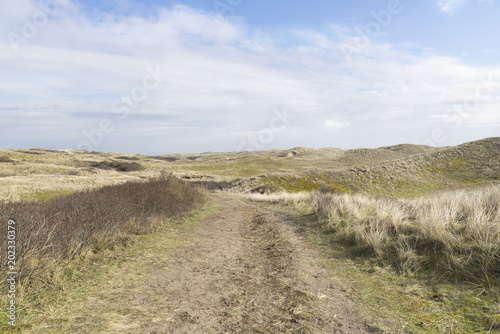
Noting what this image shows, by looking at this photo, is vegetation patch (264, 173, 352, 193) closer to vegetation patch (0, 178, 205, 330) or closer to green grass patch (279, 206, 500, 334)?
vegetation patch (0, 178, 205, 330)

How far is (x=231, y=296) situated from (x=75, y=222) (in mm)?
4094

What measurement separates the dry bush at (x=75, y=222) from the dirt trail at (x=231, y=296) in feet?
3.82

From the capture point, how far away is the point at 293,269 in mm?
5301

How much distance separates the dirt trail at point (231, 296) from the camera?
3.29m

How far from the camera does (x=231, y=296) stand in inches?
165

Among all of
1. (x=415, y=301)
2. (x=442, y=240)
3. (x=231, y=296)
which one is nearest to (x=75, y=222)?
(x=231, y=296)

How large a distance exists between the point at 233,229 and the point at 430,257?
6.43 meters

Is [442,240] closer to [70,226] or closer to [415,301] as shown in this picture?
[415,301]

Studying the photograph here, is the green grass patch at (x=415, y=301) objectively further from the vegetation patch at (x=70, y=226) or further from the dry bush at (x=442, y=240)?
the vegetation patch at (x=70, y=226)

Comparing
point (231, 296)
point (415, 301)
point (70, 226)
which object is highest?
point (70, 226)

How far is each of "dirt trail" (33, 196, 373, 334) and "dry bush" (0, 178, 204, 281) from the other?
1.16 m

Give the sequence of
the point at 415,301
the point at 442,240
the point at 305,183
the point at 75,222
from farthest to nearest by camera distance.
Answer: the point at 305,183 → the point at 75,222 → the point at 442,240 → the point at 415,301

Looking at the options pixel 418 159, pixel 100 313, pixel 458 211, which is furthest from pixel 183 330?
pixel 418 159

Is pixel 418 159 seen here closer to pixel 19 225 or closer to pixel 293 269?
pixel 293 269
